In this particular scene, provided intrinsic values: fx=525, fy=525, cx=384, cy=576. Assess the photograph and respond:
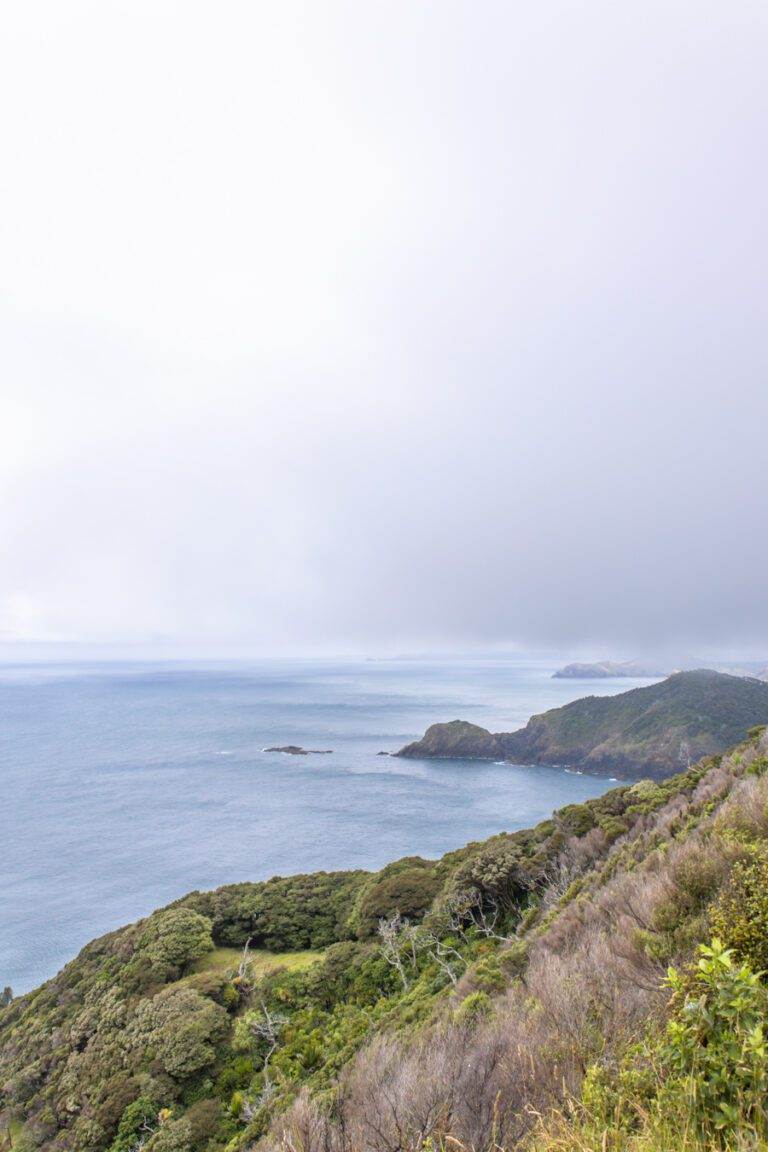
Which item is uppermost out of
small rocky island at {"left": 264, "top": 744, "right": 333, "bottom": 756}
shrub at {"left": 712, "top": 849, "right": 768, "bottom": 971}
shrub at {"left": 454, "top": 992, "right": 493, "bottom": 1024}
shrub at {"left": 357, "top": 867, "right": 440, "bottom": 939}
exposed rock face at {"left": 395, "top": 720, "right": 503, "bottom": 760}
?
shrub at {"left": 712, "top": 849, "right": 768, "bottom": 971}

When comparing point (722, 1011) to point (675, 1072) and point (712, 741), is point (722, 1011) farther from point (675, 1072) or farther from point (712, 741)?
point (712, 741)

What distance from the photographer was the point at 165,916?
2578cm

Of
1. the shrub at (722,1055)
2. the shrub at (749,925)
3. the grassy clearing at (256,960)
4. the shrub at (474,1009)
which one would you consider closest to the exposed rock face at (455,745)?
the grassy clearing at (256,960)

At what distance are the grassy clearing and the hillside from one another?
229 ft

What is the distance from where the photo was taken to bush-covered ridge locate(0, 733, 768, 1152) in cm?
433

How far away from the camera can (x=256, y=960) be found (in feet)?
79.4

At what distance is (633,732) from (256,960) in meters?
79.9

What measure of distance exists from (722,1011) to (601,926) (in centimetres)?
835

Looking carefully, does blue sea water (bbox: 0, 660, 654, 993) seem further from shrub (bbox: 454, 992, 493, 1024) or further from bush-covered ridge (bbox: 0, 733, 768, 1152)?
shrub (bbox: 454, 992, 493, 1024)

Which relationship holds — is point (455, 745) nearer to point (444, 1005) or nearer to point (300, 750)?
point (300, 750)

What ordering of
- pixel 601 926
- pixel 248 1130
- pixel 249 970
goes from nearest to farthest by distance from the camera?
pixel 601 926 → pixel 248 1130 → pixel 249 970

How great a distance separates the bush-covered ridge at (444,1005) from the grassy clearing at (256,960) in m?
0.24

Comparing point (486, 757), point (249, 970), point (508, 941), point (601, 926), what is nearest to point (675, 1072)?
point (601, 926)

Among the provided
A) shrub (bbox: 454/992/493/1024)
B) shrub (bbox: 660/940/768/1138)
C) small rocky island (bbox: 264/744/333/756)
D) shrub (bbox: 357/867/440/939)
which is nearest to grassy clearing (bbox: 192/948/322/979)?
shrub (bbox: 357/867/440/939)
